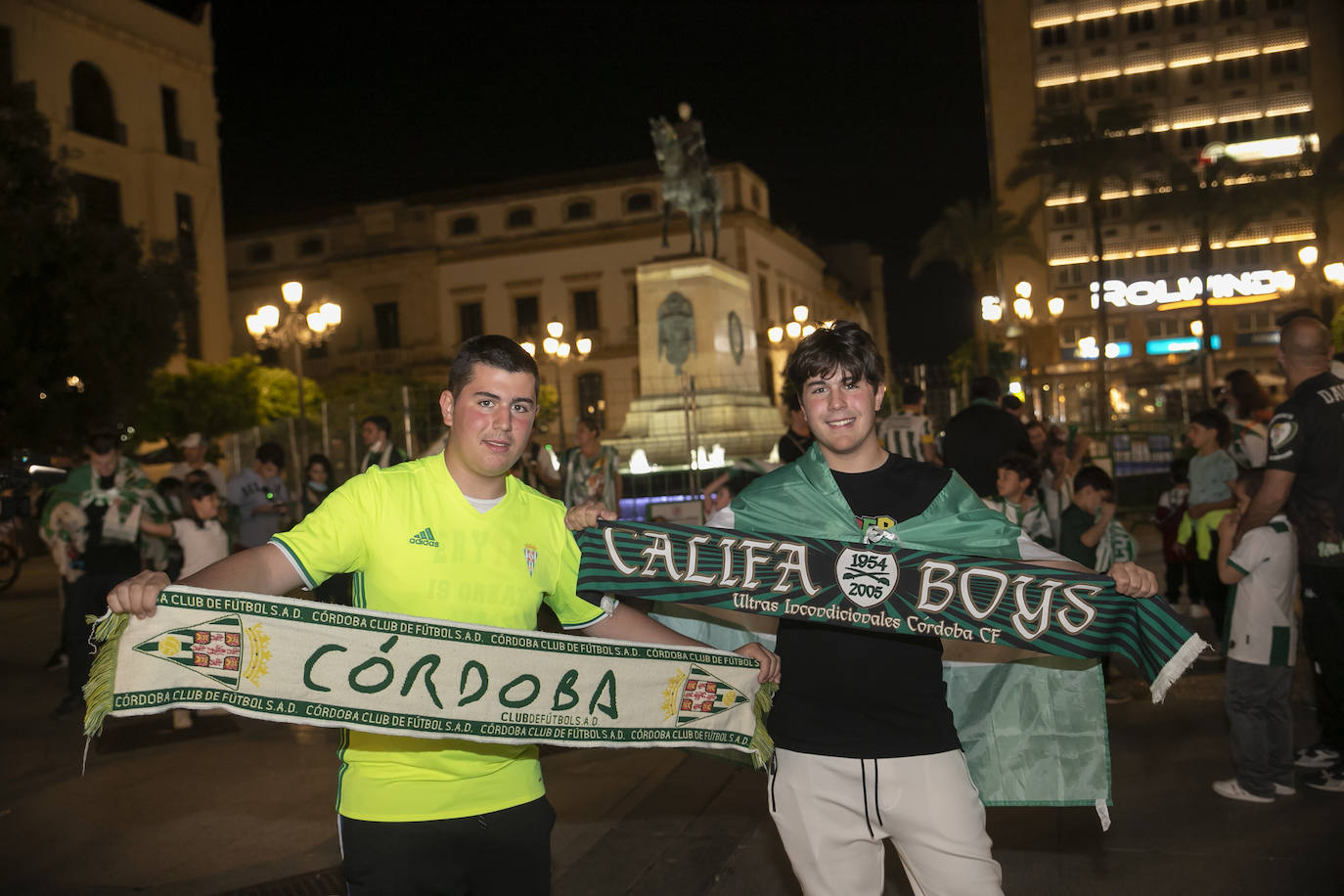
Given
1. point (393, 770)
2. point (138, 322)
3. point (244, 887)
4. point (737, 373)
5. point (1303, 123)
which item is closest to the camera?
point (393, 770)

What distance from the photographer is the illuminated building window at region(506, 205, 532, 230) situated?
5678 cm

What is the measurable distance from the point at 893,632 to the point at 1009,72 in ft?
224

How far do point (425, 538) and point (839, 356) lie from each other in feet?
4.01

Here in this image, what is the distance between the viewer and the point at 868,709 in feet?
9.88

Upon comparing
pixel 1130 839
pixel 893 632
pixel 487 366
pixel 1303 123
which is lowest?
pixel 1130 839

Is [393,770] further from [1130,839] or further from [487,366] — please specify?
[1130,839]

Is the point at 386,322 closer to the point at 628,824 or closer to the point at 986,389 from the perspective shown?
the point at 986,389

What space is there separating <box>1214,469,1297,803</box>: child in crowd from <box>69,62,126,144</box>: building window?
134 feet

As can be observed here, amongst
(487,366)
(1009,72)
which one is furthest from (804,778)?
(1009,72)

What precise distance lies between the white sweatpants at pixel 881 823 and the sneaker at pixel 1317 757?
346 centimetres

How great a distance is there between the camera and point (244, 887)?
484 centimetres

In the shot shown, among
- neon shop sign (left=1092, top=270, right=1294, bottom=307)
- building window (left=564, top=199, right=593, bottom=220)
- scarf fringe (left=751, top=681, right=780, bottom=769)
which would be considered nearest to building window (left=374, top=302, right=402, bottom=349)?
building window (left=564, top=199, right=593, bottom=220)

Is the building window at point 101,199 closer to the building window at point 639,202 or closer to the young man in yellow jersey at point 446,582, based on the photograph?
the building window at point 639,202

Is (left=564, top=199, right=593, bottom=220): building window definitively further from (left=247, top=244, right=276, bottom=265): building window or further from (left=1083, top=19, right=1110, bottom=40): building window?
(left=1083, top=19, right=1110, bottom=40): building window
